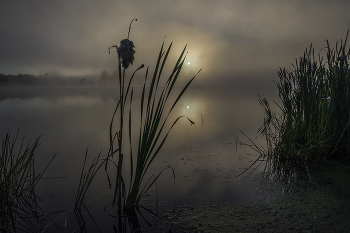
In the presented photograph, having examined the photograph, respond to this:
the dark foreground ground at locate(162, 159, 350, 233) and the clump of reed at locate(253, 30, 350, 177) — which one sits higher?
the clump of reed at locate(253, 30, 350, 177)

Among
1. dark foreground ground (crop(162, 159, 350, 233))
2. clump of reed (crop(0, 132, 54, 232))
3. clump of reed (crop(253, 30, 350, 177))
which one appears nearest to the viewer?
dark foreground ground (crop(162, 159, 350, 233))

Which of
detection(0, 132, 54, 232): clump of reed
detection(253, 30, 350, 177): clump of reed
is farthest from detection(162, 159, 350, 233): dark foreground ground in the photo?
detection(0, 132, 54, 232): clump of reed

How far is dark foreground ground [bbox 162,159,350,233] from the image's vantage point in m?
1.58

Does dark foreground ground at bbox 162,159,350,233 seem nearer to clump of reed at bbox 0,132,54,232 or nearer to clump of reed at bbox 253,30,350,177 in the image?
clump of reed at bbox 253,30,350,177

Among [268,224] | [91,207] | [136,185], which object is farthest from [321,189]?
[91,207]

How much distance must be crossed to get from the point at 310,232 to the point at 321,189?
92cm

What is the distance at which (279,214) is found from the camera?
176 centimetres

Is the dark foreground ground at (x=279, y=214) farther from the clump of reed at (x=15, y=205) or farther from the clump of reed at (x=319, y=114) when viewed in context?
the clump of reed at (x=15, y=205)

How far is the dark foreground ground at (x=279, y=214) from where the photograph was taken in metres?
1.58

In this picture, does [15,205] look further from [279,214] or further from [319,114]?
[319,114]

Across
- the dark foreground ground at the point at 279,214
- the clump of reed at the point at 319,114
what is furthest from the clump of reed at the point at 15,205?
the clump of reed at the point at 319,114

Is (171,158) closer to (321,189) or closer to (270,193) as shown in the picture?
(270,193)

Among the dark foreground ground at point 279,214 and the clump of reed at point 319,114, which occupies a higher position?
the clump of reed at point 319,114

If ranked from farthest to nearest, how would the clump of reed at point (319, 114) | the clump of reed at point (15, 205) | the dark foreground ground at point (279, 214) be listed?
1. the clump of reed at point (319, 114)
2. the clump of reed at point (15, 205)
3. the dark foreground ground at point (279, 214)
